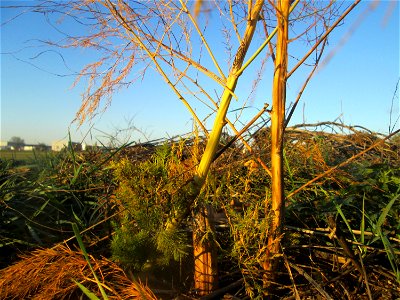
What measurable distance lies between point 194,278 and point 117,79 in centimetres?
98

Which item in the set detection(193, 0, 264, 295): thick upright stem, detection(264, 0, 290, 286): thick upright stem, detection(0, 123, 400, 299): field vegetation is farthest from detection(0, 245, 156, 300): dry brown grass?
detection(264, 0, 290, 286): thick upright stem

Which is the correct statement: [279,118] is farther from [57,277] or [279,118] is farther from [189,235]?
[57,277]

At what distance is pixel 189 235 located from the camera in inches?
69.2

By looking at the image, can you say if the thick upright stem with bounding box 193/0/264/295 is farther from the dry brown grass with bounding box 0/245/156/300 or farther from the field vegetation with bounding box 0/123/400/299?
the dry brown grass with bounding box 0/245/156/300

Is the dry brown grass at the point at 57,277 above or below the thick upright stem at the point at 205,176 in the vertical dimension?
below

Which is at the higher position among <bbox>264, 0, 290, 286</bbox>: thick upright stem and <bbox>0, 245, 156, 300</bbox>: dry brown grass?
<bbox>264, 0, 290, 286</bbox>: thick upright stem

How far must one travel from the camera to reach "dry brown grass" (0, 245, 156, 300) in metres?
1.52

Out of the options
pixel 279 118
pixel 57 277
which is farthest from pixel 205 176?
pixel 57 277

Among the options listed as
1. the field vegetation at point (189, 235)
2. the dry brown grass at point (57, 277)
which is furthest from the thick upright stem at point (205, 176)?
the dry brown grass at point (57, 277)

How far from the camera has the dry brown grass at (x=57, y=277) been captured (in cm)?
152

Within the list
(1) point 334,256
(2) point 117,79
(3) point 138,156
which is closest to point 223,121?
(2) point 117,79

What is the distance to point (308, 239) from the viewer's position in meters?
1.92

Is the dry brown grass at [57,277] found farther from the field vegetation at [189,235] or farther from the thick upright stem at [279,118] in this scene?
the thick upright stem at [279,118]

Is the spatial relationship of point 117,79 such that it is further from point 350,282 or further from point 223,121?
point 350,282
